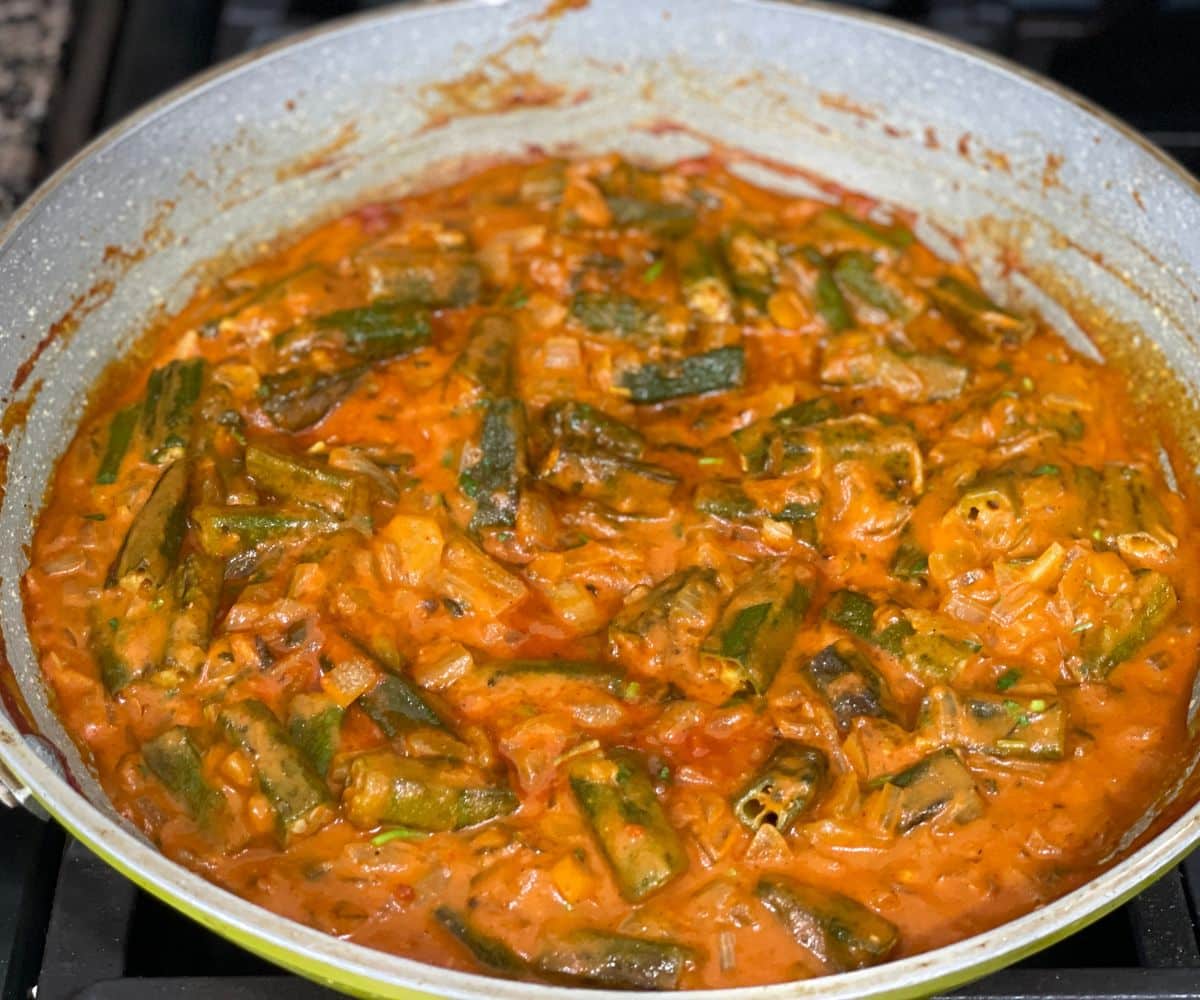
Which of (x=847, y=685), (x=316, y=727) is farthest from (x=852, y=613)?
(x=316, y=727)

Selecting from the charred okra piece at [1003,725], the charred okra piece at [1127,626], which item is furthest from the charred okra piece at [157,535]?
the charred okra piece at [1127,626]

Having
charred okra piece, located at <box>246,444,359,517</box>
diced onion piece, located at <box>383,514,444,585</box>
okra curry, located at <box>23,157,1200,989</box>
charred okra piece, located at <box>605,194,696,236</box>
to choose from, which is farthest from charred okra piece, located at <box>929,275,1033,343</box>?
charred okra piece, located at <box>246,444,359,517</box>

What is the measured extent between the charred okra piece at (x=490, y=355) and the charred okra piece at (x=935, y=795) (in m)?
1.48

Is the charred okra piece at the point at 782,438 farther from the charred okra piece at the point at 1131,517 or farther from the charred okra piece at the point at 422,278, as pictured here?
the charred okra piece at the point at 422,278

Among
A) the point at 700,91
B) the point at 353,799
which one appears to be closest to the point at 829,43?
the point at 700,91

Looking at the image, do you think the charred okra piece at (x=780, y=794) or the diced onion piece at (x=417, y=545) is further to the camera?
the diced onion piece at (x=417, y=545)

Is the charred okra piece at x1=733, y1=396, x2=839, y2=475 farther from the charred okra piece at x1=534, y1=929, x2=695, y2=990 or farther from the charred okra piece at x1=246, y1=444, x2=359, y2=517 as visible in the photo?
the charred okra piece at x1=534, y1=929, x2=695, y2=990

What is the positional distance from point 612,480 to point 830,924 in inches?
49.4

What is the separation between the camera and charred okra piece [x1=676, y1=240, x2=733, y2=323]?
3875mm

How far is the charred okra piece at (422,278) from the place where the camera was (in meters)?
3.90

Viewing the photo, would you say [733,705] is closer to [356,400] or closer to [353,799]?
[353,799]

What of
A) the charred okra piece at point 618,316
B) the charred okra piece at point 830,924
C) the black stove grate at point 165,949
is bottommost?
the black stove grate at point 165,949

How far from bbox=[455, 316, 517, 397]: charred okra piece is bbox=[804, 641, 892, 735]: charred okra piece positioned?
44.9 inches

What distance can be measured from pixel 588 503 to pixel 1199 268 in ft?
5.64
